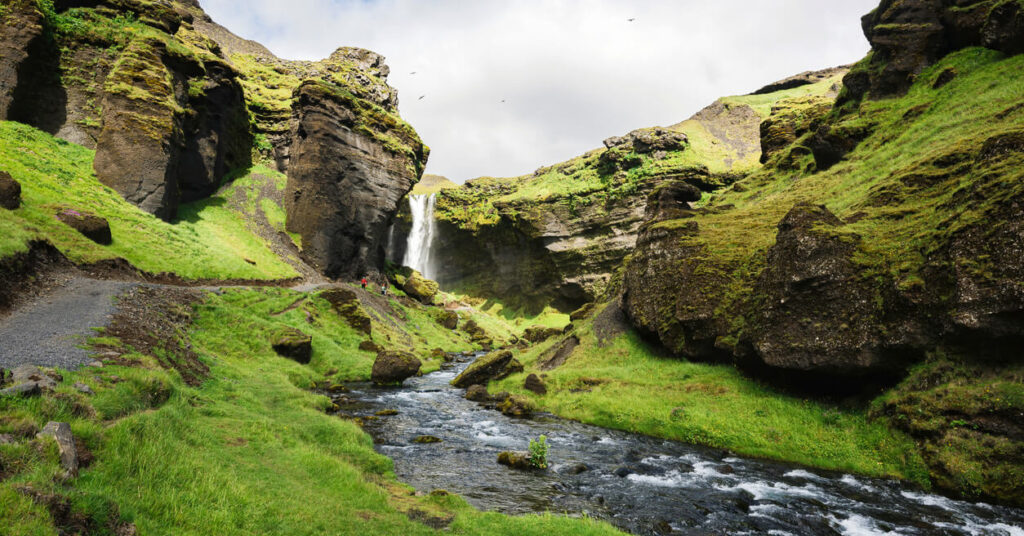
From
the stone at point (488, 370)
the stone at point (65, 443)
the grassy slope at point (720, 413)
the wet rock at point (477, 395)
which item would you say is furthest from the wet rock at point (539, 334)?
the stone at point (65, 443)

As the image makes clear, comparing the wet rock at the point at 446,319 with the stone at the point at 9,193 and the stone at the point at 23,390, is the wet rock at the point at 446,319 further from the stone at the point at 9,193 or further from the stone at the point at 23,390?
the stone at the point at 23,390

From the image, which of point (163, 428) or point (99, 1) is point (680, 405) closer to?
point (163, 428)

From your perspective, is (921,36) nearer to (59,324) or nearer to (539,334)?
(539,334)

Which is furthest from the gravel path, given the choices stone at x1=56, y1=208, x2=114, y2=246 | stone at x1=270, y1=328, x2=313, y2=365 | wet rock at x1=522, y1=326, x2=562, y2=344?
wet rock at x1=522, y1=326, x2=562, y2=344

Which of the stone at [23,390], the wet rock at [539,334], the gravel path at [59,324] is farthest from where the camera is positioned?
the wet rock at [539,334]

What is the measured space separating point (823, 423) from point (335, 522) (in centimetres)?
2180

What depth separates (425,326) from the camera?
66.6 meters

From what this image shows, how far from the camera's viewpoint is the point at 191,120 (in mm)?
57531

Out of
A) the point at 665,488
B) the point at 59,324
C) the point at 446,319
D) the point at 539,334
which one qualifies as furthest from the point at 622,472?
the point at 446,319

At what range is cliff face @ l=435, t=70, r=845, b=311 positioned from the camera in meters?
92.3

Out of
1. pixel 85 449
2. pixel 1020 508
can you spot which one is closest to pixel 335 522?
pixel 85 449

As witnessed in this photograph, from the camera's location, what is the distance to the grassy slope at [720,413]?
17.5m

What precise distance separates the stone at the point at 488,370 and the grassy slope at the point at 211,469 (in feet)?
56.7

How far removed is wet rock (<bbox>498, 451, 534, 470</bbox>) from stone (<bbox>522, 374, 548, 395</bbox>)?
43.5ft
